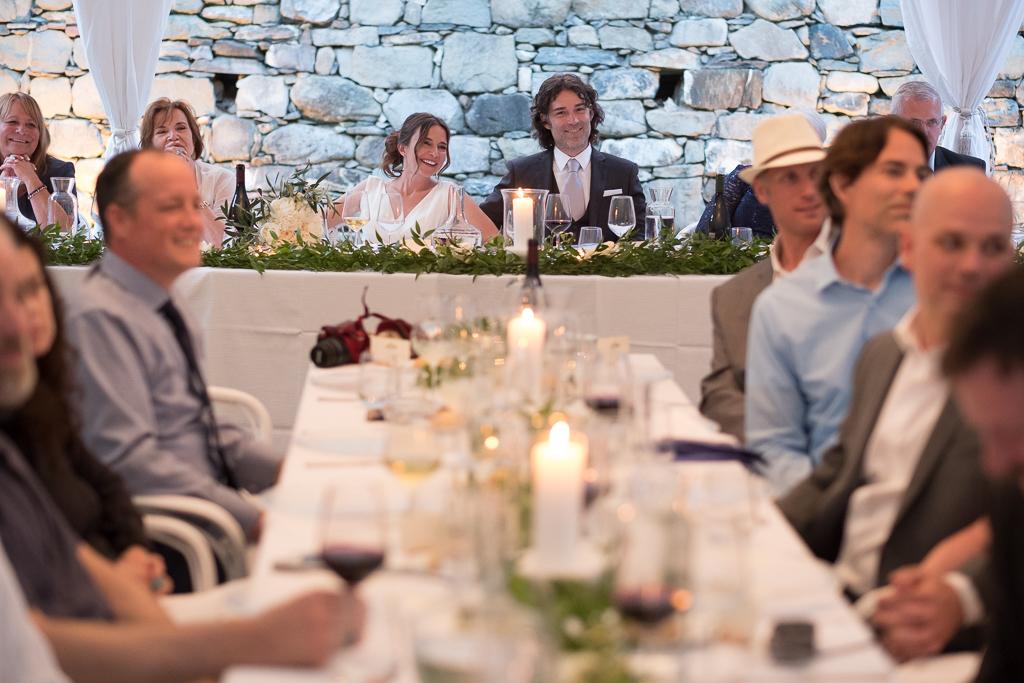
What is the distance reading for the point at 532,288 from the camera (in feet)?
12.2

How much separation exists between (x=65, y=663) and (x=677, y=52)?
7350mm

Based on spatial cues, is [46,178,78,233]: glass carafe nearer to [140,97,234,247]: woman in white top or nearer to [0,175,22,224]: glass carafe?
[0,175,22,224]: glass carafe

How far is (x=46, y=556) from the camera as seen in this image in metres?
1.82

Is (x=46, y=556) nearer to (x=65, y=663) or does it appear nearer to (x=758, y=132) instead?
(x=65, y=663)

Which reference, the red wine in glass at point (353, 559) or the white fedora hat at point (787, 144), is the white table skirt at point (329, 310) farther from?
the red wine in glass at point (353, 559)

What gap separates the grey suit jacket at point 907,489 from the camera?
2.18 meters

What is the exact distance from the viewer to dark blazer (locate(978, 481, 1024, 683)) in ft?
5.52

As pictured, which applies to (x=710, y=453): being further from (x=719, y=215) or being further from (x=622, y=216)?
(x=719, y=215)

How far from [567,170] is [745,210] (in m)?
0.87

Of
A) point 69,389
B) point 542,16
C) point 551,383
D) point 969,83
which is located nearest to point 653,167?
point 542,16

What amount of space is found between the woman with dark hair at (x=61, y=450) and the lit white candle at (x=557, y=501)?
2.55ft

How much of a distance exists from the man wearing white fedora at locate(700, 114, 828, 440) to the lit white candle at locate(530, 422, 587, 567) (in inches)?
72.8

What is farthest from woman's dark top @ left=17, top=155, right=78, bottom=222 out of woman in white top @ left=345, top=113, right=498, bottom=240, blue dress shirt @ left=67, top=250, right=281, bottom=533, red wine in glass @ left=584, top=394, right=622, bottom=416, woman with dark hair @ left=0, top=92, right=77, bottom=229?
red wine in glass @ left=584, top=394, right=622, bottom=416

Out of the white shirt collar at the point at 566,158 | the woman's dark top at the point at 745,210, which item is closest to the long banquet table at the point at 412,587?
the woman's dark top at the point at 745,210
